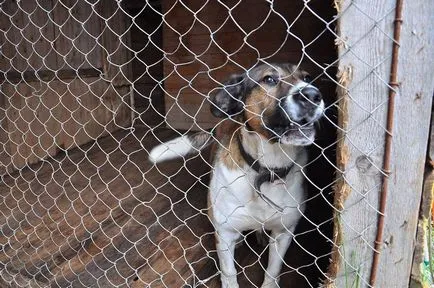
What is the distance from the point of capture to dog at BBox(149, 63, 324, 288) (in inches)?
62.4

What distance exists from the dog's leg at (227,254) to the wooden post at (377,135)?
0.65 m

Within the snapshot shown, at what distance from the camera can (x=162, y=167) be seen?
3525 millimetres

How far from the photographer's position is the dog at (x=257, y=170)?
5.20 feet

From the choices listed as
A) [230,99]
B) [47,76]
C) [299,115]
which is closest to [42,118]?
[47,76]

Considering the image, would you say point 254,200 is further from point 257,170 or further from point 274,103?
point 274,103

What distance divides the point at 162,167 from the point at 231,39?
172 centimetres

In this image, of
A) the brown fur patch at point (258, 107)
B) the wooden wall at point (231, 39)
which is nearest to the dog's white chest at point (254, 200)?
the brown fur patch at point (258, 107)

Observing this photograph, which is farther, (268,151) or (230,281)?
(230,281)

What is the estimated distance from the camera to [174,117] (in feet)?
16.0

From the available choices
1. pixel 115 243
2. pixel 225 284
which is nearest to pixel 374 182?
pixel 225 284

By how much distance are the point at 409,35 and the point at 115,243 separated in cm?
188

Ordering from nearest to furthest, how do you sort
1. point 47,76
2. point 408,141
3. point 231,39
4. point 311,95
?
point 408,141
point 311,95
point 47,76
point 231,39

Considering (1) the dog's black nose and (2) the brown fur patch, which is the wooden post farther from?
(2) the brown fur patch

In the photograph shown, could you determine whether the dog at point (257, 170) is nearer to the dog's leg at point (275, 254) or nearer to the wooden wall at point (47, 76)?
the dog's leg at point (275, 254)
